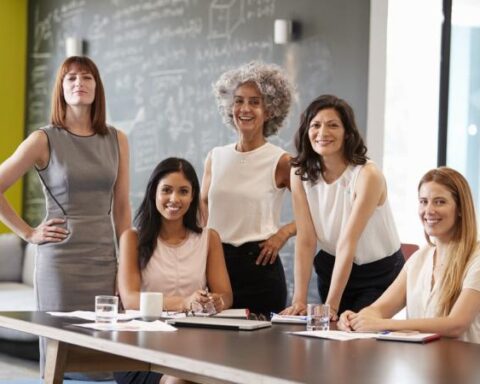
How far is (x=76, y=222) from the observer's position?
11.8ft

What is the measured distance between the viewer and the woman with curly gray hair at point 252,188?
3.86 metres

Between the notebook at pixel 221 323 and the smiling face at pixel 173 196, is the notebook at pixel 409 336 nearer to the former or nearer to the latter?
the notebook at pixel 221 323

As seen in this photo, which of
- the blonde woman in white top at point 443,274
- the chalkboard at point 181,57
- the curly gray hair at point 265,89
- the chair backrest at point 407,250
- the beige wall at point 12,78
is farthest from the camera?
the beige wall at point 12,78

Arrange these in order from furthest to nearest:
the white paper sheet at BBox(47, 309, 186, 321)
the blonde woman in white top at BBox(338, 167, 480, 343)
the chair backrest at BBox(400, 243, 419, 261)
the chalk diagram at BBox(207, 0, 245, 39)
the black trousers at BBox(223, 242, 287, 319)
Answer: the chalk diagram at BBox(207, 0, 245, 39) → the chair backrest at BBox(400, 243, 419, 261) → the black trousers at BBox(223, 242, 287, 319) → the white paper sheet at BBox(47, 309, 186, 321) → the blonde woman in white top at BBox(338, 167, 480, 343)

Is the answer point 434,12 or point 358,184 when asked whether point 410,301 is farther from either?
point 434,12

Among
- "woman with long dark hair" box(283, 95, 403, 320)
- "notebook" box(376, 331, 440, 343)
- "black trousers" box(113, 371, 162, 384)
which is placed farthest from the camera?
"woman with long dark hair" box(283, 95, 403, 320)

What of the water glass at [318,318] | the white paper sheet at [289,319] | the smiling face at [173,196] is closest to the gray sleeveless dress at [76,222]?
the smiling face at [173,196]

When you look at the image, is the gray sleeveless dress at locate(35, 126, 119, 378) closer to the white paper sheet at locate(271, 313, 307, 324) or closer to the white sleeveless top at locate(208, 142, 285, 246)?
the white sleeveless top at locate(208, 142, 285, 246)

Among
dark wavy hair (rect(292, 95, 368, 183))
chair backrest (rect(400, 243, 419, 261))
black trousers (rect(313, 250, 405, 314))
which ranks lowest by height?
black trousers (rect(313, 250, 405, 314))

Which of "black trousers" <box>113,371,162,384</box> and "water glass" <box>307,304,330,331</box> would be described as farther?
"black trousers" <box>113,371,162,384</box>

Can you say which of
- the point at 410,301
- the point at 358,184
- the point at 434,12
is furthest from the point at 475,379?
the point at 434,12

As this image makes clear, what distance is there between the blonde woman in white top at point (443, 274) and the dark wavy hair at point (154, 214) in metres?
0.85

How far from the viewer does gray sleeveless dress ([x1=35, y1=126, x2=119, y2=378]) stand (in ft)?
11.7

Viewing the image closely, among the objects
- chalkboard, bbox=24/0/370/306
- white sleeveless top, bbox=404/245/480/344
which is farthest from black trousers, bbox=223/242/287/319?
chalkboard, bbox=24/0/370/306
